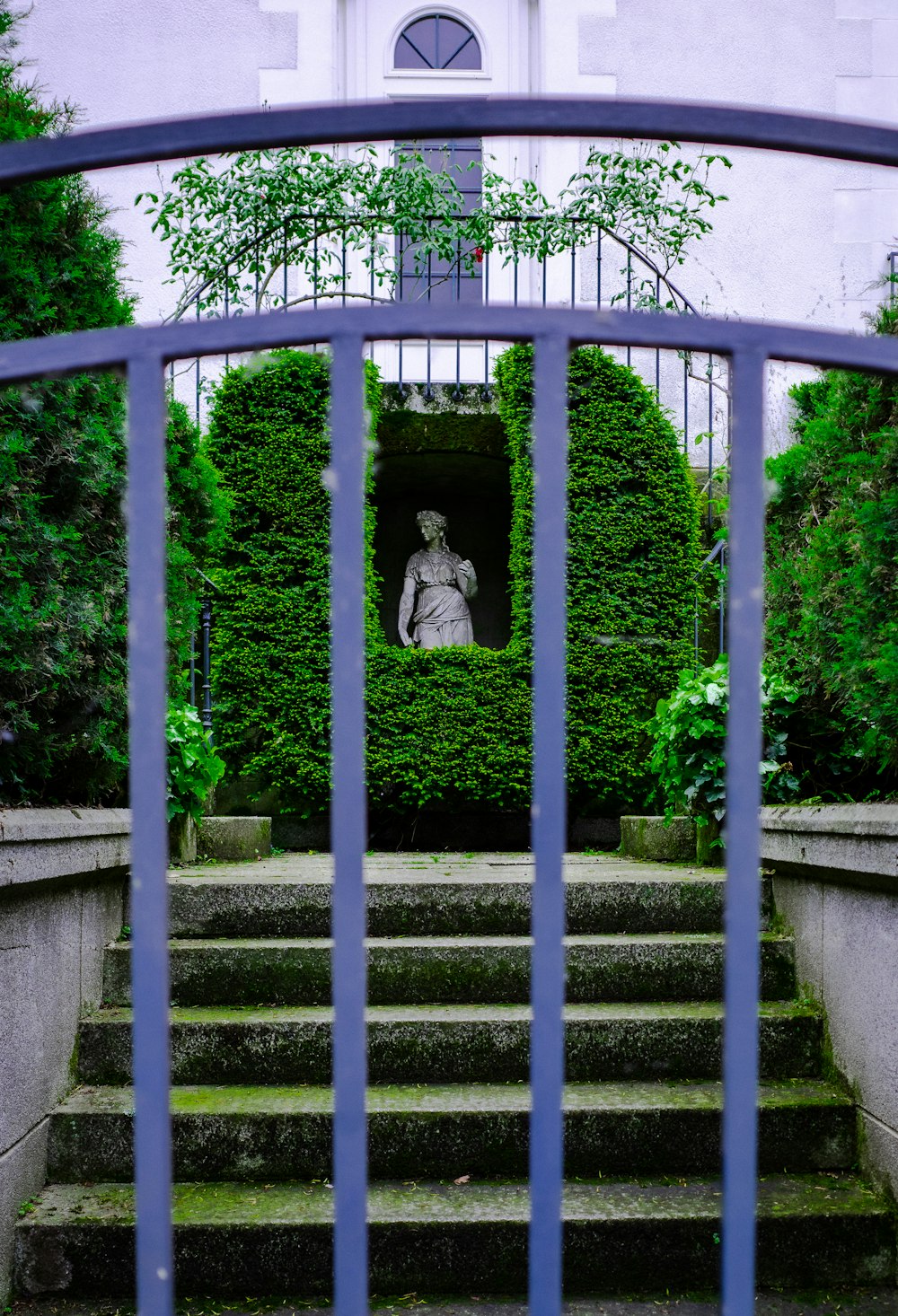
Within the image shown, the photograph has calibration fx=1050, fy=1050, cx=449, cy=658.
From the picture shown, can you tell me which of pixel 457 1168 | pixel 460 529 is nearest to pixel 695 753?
pixel 457 1168

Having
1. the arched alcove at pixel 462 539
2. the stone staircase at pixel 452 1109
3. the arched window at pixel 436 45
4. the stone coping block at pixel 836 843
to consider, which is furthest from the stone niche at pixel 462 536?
the stone coping block at pixel 836 843

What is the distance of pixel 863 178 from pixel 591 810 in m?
4.36

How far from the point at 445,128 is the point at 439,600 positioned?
18.3 feet

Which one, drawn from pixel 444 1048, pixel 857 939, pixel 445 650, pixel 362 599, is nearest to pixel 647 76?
pixel 445 650

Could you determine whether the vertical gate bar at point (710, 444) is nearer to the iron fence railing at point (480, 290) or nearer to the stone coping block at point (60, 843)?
the iron fence railing at point (480, 290)

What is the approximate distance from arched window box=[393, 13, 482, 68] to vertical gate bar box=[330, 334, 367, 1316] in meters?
7.02

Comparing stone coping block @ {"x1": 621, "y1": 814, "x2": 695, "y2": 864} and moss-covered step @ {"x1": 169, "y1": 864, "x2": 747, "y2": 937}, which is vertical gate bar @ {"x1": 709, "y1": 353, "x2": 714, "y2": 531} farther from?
moss-covered step @ {"x1": 169, "y1": 864, "x2": 747, "y2": 937}

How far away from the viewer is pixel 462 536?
757 centimetres

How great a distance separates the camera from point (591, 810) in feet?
19.2

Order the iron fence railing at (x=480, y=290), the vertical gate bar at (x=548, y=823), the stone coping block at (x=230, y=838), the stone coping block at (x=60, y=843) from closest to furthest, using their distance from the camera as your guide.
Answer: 1. the vertical gate bar at (x=548, y=823)
2. the stone coping block at (x=60, y=843)
3. the stone coping block at (x=230, y=838)
4. the iron fence railing at (x=480, y=290)

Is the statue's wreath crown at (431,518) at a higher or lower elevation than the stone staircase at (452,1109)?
higher

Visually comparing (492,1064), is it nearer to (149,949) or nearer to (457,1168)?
(457,1168)

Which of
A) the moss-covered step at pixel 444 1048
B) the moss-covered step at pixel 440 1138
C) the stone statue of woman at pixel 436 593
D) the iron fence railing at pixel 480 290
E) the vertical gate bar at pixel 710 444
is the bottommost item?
the moss-covered step at pixel 440 1138

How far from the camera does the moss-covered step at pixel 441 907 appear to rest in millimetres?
3322
